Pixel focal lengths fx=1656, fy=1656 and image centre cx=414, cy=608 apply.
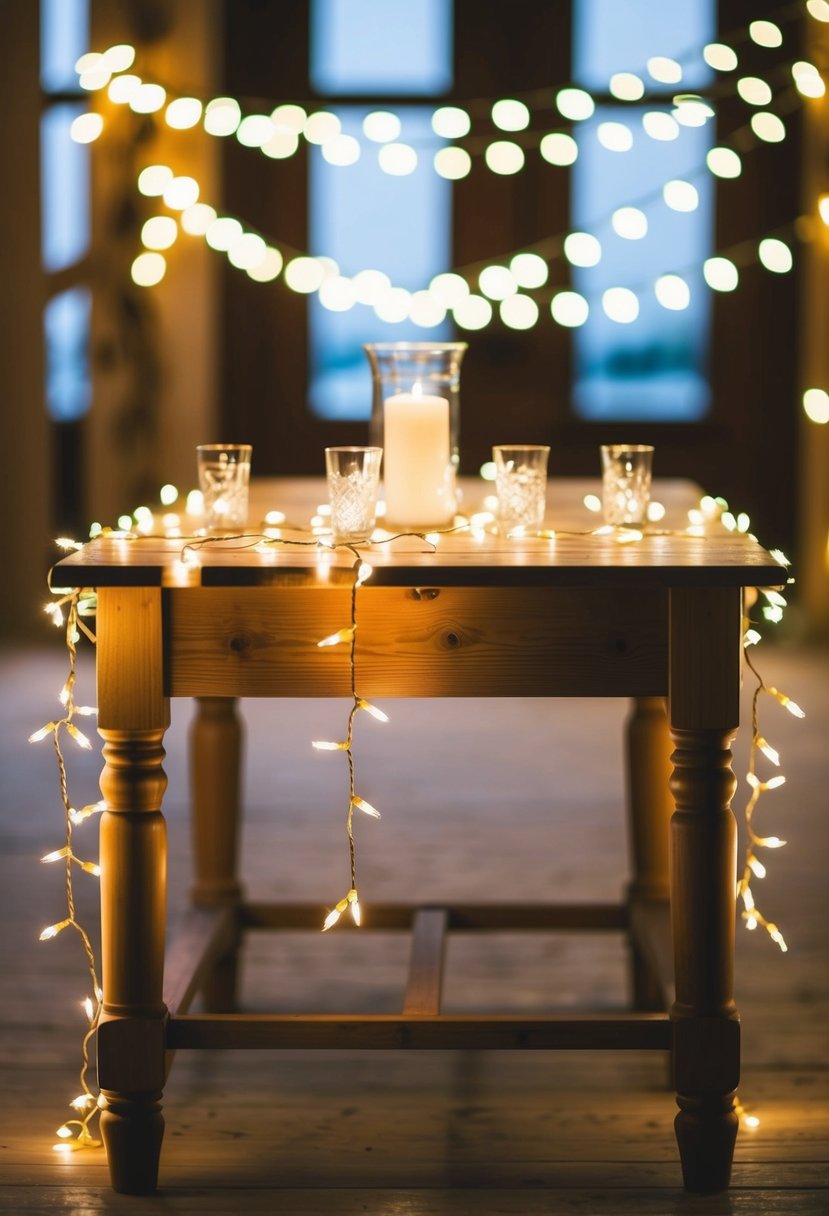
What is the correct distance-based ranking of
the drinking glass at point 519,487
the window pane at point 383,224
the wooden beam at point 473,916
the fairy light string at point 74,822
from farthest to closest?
1. the window pane at point 383,224
2. the wooden beam at point 473,916
3. the drinking glass at point 519,487
4. the fairy light string at point 74,822

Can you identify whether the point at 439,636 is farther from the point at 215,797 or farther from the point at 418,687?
the point at 215,797

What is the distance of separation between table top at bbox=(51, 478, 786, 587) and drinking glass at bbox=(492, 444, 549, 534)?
2cm

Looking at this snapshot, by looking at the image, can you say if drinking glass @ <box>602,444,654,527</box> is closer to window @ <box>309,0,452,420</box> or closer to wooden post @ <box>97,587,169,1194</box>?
wooden post @ <box>97,587,169,1194</box>

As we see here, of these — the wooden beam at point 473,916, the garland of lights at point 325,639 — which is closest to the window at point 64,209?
the wooden beam at point 473,916

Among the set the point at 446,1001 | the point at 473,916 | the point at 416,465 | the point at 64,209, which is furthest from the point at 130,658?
the point at 64,209

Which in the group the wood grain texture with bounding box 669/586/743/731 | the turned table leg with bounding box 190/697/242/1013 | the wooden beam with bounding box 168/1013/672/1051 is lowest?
the wooden beam with bounding box 168/1013/672/1051

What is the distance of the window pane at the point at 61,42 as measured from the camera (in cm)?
474

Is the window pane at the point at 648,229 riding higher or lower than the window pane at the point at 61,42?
lower

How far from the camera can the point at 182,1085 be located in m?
1.87

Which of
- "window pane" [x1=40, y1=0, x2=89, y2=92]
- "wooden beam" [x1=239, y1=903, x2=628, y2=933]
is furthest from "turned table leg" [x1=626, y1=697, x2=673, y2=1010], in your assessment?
"window pane" [x1=40, y1=0, x2=89, y2=92]

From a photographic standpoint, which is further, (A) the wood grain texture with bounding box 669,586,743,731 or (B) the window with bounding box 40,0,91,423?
(B) the window with bounding box 40,0,91,423

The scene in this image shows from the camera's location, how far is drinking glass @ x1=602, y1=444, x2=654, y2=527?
5.85 ft

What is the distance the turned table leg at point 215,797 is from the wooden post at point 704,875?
72 cm

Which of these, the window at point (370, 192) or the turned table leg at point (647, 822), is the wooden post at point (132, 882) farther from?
the window at point (370, 192)
